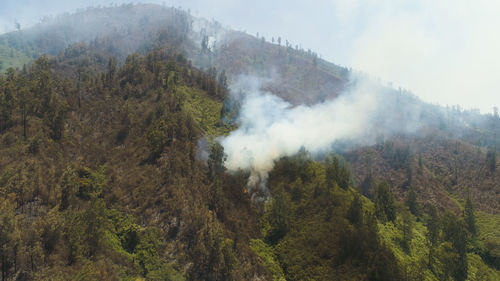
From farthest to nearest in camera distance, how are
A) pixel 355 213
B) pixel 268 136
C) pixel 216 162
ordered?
1. pixel 268 136
2. pixel 216 162
3. pixel 355 213

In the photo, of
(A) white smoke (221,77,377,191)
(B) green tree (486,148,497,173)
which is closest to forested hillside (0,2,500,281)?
(A) white smoke (221,77,377,191)

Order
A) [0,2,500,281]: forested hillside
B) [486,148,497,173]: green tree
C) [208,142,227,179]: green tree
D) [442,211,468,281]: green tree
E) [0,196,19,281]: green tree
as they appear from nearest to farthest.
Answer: [0,196,19,281]: green tree < [0,2,500,281]: forested hillside < [208,142,227,179]: green tree < [442,211,468,281]: green tree < [486,148,497,173]: green tree

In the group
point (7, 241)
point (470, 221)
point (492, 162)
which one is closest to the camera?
point (7, 241)

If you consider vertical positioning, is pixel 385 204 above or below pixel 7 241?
below

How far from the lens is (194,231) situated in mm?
46781

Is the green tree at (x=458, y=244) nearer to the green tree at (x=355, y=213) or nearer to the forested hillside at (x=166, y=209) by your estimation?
the forested hillside at (x=166, y=209)

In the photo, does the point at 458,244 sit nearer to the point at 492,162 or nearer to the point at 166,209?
the point at 166,209

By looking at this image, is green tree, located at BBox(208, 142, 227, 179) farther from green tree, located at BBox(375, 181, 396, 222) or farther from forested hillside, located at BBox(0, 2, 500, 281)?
green tree, located at BBox(375, 181, 396, 222)

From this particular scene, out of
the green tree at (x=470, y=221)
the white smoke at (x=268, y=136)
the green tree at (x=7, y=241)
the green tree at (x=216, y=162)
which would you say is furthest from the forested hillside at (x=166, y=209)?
the white smoke at (x=268, y=136)

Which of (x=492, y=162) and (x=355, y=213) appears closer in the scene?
(x=355, y=213)

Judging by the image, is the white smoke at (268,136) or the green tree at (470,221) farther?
the green tree at (470,221)

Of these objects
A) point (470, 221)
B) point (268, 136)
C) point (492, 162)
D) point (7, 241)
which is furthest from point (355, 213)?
point (492, 162)

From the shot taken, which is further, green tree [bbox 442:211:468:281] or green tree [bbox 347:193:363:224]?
green tree [bbox 442:211:468:281]

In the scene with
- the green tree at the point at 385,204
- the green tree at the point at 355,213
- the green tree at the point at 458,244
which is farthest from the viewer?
the green tree at the point at 385,204
